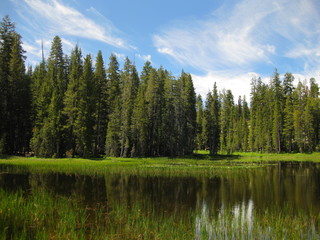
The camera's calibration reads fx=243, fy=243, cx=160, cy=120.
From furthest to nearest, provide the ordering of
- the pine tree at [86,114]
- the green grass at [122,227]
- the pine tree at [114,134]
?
the pine tree at [114,134] < the pine tree at [86,114] < the green grass at [122,227]

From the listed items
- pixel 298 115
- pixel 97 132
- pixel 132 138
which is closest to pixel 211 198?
pixel 132 138

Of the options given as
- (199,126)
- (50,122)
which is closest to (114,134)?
(50,122)

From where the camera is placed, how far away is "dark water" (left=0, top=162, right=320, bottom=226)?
1523 cm

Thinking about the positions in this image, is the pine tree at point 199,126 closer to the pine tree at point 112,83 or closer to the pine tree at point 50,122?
the pine tree at point 112,83

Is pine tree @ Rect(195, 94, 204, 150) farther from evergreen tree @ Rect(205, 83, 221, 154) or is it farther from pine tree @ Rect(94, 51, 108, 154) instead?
pine tree @ Rect(94, 51, 108, 154)

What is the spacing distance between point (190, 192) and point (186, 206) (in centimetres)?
428

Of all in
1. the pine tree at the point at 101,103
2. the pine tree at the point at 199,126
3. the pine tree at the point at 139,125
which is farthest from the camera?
the pine tree at the point at 199,126

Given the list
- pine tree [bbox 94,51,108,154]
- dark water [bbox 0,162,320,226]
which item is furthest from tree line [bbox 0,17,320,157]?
dark water [bbox 0,162,320,226]

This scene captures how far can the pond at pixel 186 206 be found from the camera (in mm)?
9836

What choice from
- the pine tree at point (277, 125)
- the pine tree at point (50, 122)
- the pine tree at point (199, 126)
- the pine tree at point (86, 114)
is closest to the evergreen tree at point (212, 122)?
the pine tree at point (199, 126)

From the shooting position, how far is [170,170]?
102 feet

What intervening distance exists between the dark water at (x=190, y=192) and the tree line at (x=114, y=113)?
19466 millimetres

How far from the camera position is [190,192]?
63.2ft

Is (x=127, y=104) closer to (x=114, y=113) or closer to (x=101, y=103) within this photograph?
(x=114, y=113)
